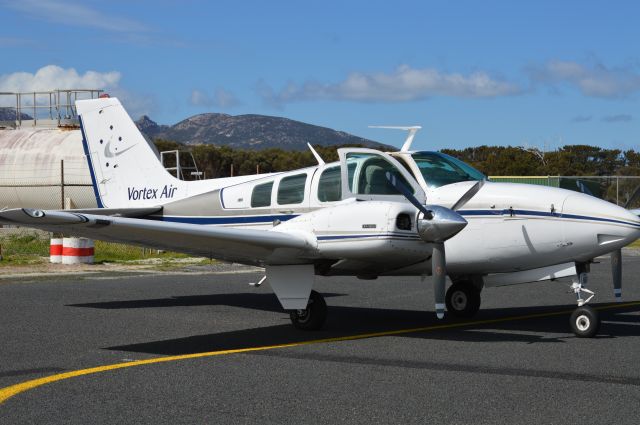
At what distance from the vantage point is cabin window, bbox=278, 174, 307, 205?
42.4 ft

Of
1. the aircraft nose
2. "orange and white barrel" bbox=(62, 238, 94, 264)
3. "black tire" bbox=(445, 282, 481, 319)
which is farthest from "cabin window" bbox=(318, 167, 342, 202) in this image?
"orange and white barrel" bbox=(62, 238, 94, 264)

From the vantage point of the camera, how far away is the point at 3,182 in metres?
36.4

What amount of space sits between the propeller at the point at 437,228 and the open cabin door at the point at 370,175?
0.77 metres

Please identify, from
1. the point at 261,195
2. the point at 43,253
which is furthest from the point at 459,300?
the point at 43,253

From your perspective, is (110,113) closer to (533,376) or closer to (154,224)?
(154,224)

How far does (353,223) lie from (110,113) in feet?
23.8

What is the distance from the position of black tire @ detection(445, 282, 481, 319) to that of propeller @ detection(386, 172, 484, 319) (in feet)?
7.83

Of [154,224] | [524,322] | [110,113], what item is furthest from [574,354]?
[110,113]

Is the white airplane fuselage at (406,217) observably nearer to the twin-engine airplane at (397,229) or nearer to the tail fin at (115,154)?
the twin-engine airplane at (397,229)

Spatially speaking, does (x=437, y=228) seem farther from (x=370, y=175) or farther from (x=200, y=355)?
(x=200, y=355)

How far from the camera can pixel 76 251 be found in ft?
80.4

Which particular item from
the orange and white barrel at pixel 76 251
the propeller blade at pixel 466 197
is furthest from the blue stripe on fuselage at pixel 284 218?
the orange and white barrel at pixel 76 251

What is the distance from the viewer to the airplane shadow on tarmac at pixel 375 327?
1107cm

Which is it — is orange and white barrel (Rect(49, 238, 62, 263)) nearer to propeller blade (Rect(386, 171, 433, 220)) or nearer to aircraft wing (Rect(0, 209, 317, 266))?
aircraft wing (Rect(0, 209, 317, 266))
